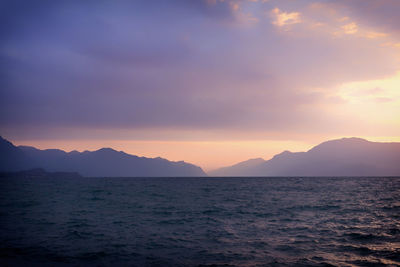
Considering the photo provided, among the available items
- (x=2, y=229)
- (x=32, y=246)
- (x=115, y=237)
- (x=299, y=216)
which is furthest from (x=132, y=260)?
(x=299, y=216)

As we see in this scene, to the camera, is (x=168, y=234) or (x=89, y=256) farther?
(x=168, y=234)

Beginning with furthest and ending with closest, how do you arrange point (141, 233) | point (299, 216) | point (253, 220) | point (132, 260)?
point (299, 216), point (253, 220), point (141, 233), point (132, 260)

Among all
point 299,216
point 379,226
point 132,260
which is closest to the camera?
point 132,260

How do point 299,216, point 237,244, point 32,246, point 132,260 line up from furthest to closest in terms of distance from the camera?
1. point 299,216
2. point 237,244
3. point 32,246
4. point 132,260

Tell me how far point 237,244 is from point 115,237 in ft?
31.0

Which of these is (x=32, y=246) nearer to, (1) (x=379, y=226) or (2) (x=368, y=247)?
(2) (x=368, y=247)

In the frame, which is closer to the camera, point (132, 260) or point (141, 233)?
point (132, 260)

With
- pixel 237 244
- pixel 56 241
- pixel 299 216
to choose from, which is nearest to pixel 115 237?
pixel 56 241

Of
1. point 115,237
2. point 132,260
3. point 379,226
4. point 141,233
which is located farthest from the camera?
point 379,226

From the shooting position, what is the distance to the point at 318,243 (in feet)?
59.3

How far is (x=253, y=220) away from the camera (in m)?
27.6

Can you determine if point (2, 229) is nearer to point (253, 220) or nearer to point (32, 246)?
Result: point (32, 246)

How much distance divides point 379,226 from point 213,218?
16.1 meters

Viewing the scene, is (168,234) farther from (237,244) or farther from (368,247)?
(368,247)
